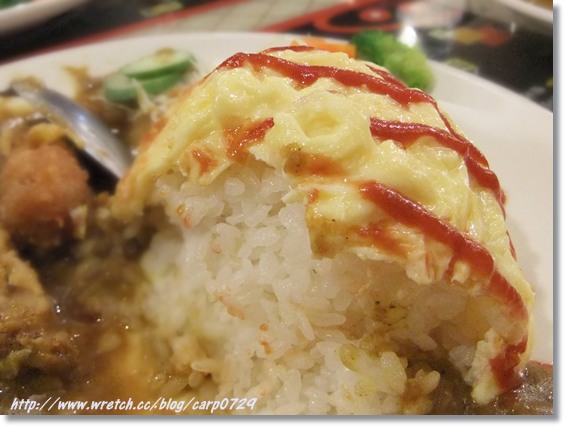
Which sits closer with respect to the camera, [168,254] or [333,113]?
[333,113]

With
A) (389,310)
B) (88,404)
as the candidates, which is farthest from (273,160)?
(88,404)

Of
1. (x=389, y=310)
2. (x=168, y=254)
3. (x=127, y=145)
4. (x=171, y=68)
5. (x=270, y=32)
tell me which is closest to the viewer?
(x=389, y=310)

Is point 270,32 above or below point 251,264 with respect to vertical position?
above

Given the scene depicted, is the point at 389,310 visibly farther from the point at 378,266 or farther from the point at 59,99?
the point at 59,99

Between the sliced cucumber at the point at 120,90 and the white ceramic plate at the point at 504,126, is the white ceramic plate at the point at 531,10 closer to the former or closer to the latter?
the white ceramic plate at the point at 504,126

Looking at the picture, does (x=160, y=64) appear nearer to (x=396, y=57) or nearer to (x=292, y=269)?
(x=396, y=57)

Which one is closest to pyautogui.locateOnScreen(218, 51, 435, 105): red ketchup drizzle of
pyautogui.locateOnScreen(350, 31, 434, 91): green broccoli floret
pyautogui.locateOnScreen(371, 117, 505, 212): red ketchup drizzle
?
pyautogui.locateOnScreen(371, 117, 505, 212): red ketchup drizzle
